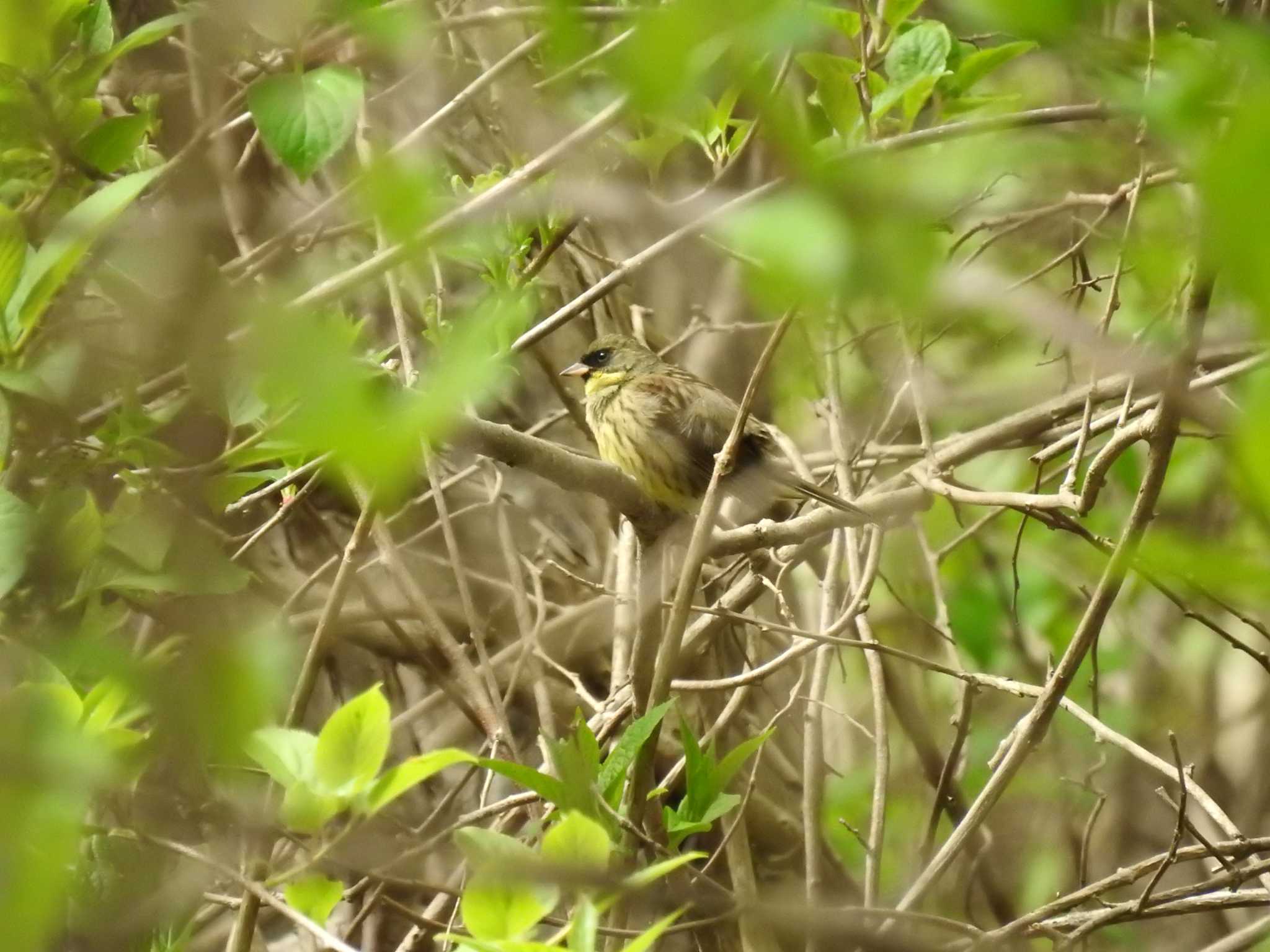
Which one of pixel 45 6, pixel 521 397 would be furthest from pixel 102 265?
pixel 521 397

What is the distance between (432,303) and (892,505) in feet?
3.34

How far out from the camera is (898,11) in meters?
2.82

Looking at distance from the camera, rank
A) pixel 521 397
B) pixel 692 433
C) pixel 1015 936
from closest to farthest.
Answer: pixel 1015 936, pixel 521 397, pixel 692 433

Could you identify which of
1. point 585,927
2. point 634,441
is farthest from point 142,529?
point 634,441

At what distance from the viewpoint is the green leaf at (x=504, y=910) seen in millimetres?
1458

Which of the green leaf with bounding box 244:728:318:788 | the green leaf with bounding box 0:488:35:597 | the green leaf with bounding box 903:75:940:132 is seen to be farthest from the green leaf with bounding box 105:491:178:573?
the green leaf with bounding box 903:75:940:132

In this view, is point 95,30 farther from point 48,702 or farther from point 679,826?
point 679,826

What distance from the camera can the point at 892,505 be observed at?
9.68 ft

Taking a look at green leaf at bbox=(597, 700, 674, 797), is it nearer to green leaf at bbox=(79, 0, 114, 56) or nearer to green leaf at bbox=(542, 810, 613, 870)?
green leaf at bbox=(542, 810, 613, 870)

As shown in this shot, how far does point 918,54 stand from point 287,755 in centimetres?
182

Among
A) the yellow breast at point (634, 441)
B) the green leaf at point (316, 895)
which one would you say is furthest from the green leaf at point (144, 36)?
the yellow breast at point (634, 441)

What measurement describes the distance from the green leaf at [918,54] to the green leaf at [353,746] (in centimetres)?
165

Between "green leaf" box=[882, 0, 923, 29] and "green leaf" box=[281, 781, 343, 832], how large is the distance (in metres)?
1.99

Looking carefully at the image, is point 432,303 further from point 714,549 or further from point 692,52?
point 692,52
